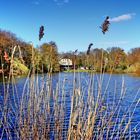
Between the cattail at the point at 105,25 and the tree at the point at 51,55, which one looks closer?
the cattail at the point at 105,25

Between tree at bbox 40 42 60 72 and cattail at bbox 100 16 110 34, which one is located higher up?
cattail at bbox 100 16 110 34

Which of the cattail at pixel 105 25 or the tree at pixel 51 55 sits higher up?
the cattail at pixel 105 25

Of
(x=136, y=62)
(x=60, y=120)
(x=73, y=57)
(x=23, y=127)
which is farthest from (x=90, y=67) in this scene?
(x=136, y=62)

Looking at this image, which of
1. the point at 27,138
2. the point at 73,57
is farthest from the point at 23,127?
the point at 73,57

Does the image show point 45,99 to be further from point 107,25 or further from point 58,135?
point 107,25

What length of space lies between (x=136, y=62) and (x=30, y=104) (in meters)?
57.7

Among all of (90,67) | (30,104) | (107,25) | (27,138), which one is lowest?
(27,138)

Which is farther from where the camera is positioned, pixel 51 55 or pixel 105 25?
pixel 51 55

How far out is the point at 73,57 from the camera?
170 inches

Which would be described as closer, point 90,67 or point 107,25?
point 107,25

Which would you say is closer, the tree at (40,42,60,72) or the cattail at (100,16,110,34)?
the cattail at (100,16,110,34)

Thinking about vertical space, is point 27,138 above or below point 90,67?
below

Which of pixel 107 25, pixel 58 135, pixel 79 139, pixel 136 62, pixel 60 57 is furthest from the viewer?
pixel 136 62

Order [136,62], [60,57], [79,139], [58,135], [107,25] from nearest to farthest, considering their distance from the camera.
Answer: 1. [107,25]
2. [79,139]
3. [58,135]
4. [60,57]
5. [136,62]
